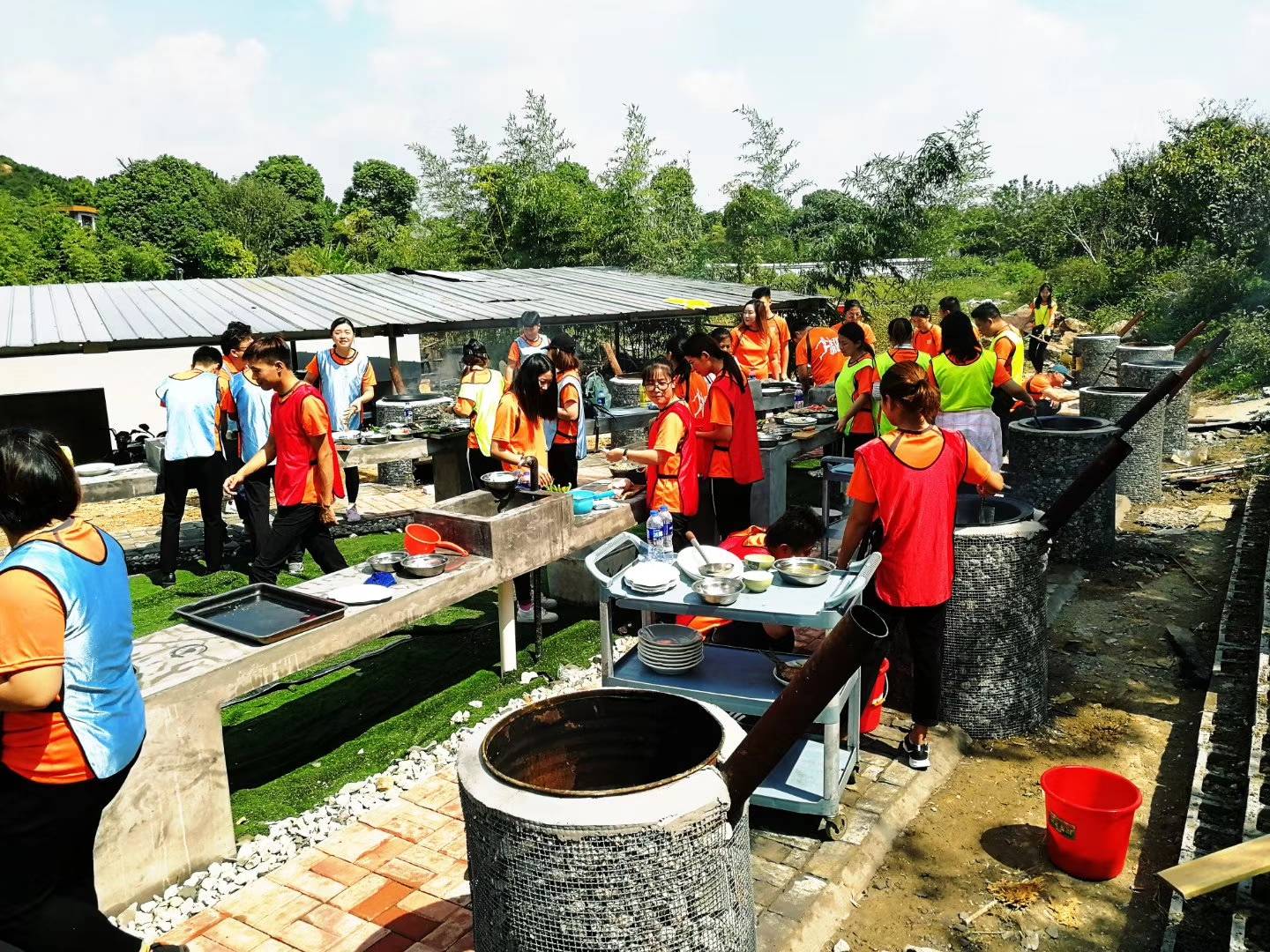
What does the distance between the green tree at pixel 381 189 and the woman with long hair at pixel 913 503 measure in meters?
74.0

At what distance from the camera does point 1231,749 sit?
4.41 metres

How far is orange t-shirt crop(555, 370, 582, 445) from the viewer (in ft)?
22.4

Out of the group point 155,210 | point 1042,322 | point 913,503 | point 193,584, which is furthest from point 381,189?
point 913,503

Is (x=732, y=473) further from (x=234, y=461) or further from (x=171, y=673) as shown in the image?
(x=234, y=461)

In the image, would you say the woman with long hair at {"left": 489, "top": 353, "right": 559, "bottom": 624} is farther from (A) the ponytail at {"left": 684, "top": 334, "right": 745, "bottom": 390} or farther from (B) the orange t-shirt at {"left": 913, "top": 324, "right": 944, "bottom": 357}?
(B) the orange t-shirt at {"left": 913, "top": 324, "right": 944, "bottom": 357}

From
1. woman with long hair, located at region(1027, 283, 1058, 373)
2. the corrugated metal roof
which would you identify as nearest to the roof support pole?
the corrugated metal roof

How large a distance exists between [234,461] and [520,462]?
4180mm

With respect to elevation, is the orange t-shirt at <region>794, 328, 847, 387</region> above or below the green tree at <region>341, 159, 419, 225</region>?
below

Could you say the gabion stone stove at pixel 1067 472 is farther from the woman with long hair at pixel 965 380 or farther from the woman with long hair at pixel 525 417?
the woman with long hair at pixel 525 417

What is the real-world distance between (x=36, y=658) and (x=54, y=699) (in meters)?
0.14

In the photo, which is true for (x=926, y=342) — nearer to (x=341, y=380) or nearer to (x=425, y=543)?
(x=341, y=380)

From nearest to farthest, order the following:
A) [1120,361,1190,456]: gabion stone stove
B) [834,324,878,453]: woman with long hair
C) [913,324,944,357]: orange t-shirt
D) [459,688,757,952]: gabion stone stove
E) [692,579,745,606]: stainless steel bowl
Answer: [459,688,757,952]: gabion stone stove
[692,579,745,606]: stainless steel bowl
[834,324,878,453]: woman with long hair
[913,324,944,357]: orange t-shirt
[1120,361,1190,456]: gabion stone stove

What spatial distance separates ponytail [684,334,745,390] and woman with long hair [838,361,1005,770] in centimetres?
202

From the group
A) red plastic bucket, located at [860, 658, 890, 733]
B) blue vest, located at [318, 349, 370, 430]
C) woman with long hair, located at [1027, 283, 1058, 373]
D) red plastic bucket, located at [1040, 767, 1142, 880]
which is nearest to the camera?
red plastic bucket, located at [1040, 767, 1142, 880]
